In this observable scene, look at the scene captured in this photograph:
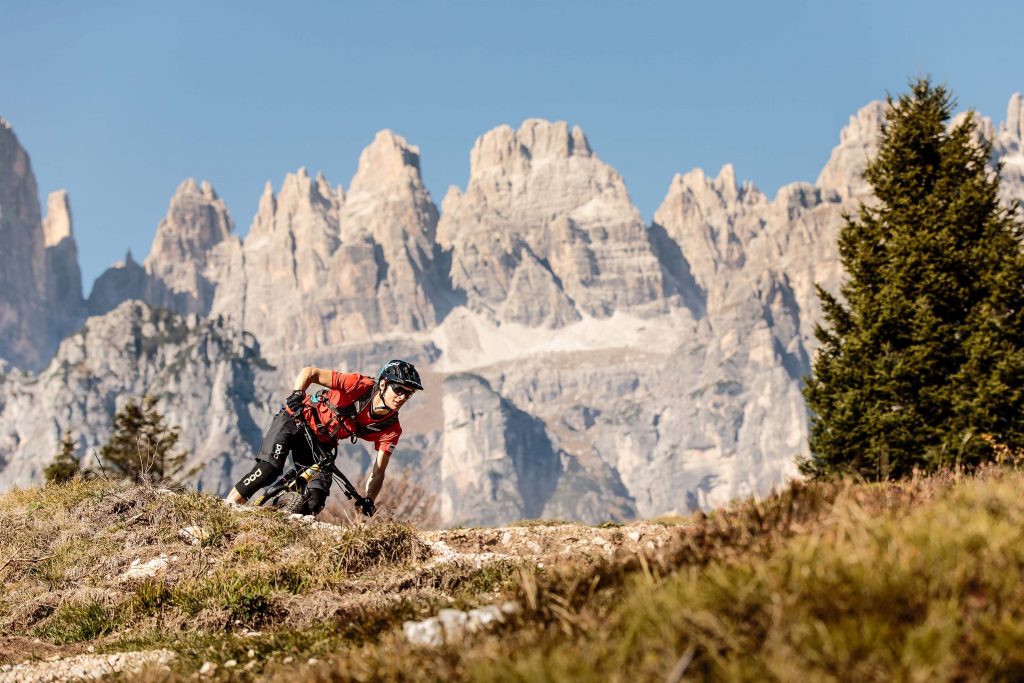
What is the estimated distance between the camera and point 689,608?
445 cm

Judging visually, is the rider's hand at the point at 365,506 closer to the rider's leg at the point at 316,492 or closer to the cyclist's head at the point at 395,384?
the rider's leg at the point at 316,492

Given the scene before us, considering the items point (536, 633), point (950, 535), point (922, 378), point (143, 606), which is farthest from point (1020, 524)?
point (922, 378)

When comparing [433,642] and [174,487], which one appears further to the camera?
[174,487]

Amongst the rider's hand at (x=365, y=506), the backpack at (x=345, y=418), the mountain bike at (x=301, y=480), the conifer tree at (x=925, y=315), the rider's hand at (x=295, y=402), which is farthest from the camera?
the conifer tree at (x=925, y=315)

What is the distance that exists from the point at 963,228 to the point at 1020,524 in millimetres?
20683

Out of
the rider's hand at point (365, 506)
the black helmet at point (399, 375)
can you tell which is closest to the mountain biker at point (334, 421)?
the black helmet at point (399, 375)

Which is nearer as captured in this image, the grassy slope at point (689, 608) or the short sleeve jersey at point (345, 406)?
the grassy slope at point (689, 608)

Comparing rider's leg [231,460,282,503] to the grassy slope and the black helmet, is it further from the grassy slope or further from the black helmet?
the grassy slope

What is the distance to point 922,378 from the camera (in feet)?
74.3

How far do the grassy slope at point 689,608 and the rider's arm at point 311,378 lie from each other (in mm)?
2854

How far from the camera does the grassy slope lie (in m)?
4.05

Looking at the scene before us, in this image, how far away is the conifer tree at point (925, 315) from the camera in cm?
2133

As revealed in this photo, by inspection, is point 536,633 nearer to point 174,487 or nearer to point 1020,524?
point 1020,524

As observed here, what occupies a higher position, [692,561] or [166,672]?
[692,561]
